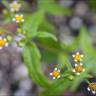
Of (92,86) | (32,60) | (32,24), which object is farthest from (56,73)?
(32,24)

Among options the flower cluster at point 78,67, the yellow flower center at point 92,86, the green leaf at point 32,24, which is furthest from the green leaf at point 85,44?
the yellow flower center at point 92,86

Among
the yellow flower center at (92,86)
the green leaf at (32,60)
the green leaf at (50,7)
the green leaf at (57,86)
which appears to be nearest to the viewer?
the yellow flower center at (92,86)

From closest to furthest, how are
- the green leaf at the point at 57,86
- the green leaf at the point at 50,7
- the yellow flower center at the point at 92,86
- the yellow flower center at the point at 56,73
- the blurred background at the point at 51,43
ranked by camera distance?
1. the yellow flower center at the point at 92,86
2. the yellow flower center at the point at 56,73
3. the green leaf at the point at 57,86
4. the blurred background at the point at 51,43
5. the green leaf at the point at 50,7

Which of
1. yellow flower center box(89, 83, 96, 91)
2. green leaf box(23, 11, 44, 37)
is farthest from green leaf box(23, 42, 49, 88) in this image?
yellow flower center box(89, 83, 96, 91)

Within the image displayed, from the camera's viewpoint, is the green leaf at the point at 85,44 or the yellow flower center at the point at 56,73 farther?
the green leaf at the point at 85,44

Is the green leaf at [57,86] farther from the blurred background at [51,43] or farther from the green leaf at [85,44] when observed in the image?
the green leaf at [85,44]

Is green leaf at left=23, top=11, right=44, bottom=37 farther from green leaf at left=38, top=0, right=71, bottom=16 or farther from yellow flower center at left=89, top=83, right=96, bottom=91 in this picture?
yellow flower center at left=89, top=83, right=96, bottom=91

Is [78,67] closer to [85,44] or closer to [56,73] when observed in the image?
[56,73]

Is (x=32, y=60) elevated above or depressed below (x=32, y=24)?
below
